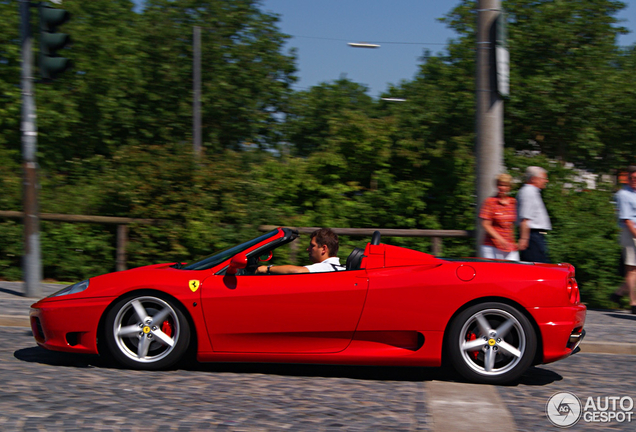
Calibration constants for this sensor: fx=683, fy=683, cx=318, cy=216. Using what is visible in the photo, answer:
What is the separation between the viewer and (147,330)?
525 centimetres

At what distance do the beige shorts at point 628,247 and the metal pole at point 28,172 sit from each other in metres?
7.26

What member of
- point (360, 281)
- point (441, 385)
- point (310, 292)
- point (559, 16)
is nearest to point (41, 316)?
point (310, 292)

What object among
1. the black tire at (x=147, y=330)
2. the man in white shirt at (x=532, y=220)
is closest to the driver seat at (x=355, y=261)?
the black tire at (x=147, y=330)

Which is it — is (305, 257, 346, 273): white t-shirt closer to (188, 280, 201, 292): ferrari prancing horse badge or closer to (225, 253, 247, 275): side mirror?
(225, 253, 247, 275): side mirror

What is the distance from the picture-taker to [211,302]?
519cm

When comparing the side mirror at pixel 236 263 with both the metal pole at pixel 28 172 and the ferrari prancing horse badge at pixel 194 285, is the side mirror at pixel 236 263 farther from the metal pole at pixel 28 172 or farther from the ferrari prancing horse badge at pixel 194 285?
the metal pole at pixel 28 172

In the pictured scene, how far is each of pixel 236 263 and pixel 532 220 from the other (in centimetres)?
386

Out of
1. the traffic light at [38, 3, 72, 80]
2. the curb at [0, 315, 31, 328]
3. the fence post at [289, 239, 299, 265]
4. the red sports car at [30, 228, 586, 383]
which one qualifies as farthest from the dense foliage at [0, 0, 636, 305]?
the red sports car at [30, 228, 586, 383]

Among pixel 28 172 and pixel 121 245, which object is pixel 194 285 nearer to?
pixel 28 172

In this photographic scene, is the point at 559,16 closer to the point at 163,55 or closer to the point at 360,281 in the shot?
the point at 360,281

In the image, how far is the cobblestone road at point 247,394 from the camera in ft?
13.3

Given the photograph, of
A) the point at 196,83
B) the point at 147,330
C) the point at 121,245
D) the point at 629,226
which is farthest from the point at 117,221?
the point at 196,83

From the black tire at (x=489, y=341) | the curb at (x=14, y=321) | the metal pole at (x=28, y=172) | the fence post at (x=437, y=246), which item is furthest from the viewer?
the fence post at (x=437, y=246)

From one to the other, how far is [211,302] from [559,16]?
34.5 feet
